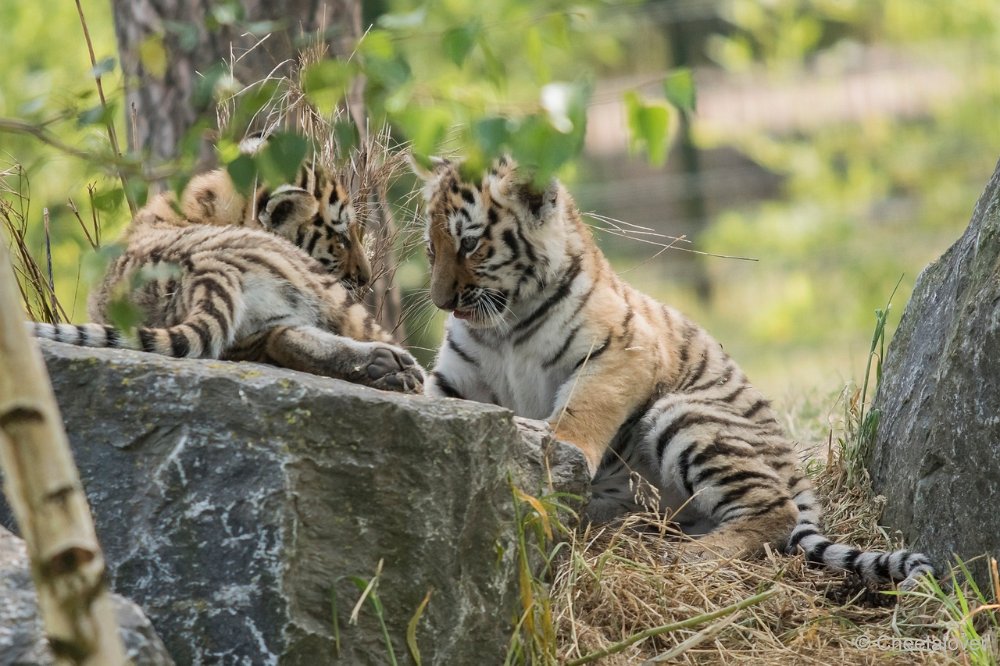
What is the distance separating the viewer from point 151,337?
338 centimetres

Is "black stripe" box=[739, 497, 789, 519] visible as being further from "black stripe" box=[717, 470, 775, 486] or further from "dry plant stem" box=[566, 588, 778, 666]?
"dry plant stem" box=[566, 588, 778, 666]

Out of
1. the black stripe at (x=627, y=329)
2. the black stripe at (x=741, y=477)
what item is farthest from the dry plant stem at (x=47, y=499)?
the black stripe at (x=627, y=329)

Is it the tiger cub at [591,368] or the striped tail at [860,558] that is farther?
the tiger cub at [591,368]

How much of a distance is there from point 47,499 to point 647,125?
3.22 feet

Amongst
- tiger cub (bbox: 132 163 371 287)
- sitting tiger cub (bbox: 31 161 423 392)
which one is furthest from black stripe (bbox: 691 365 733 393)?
tiger cub (bbox: 132 163 371 287)

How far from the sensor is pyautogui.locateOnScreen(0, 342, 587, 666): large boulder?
2613 millimetres

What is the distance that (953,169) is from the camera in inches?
559

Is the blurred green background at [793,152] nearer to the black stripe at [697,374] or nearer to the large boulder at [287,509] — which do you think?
the black stripe at [697,374]

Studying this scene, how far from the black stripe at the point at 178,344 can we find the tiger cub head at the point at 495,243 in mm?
1194

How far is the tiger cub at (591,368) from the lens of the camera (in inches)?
166

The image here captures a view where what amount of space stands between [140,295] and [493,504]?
1.53m

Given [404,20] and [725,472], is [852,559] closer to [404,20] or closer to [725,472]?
[725,472]

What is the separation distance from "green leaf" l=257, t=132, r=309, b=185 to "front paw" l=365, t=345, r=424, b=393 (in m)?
1.97

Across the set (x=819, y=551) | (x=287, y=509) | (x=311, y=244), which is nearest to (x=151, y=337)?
(x=287, y=509)
